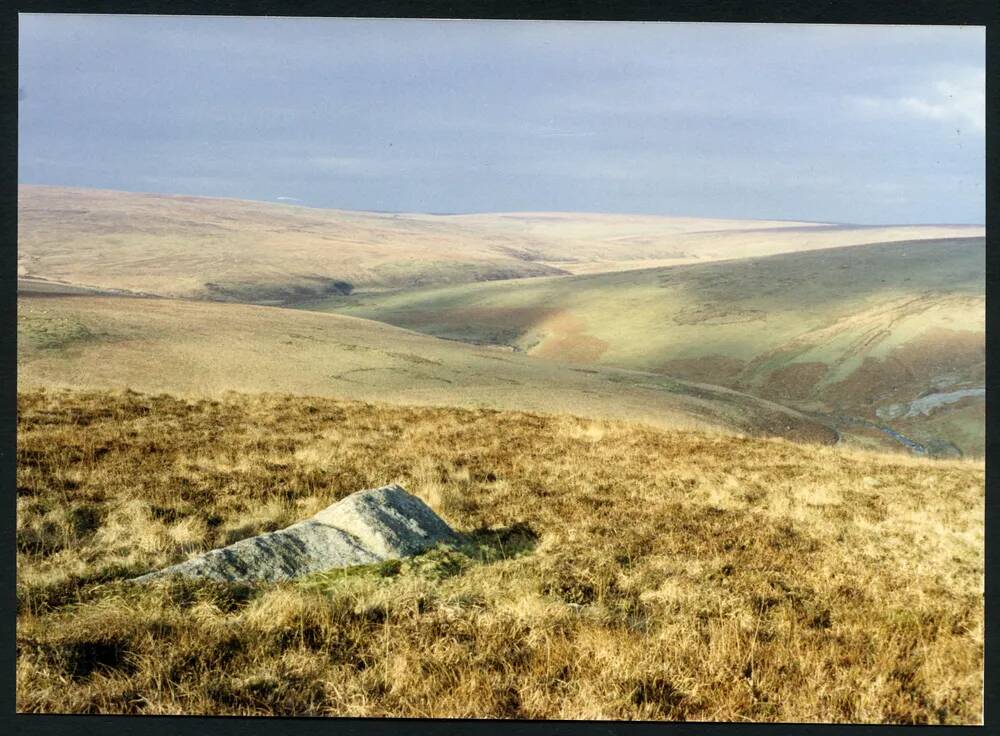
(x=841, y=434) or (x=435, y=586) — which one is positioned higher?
(x=435, y=586)

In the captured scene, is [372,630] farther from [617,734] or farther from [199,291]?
[199,291]

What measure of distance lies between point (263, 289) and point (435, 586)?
98716mm

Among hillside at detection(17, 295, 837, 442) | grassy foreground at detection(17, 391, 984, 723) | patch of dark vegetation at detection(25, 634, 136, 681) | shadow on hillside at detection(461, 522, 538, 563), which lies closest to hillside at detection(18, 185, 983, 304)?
hillside at detection(17, 295, 837, 442)

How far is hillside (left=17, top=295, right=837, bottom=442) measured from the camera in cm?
2588

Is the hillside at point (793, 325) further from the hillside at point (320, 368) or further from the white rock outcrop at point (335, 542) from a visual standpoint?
the white rock outcrop at point (335, 542)

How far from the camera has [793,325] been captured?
58.1 metres

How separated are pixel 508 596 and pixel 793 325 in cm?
5643

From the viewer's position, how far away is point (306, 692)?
489 centimetres

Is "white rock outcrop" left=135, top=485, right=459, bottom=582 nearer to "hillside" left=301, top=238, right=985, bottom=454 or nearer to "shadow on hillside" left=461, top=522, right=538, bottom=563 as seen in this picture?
"shadow on hillside" left=461, top=522, right=538, bottom=563

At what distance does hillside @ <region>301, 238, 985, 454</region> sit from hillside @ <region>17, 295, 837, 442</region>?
9973 mm

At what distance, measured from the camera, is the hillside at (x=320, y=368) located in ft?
84.9

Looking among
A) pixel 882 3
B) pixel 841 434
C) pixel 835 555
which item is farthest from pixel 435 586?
pixel 841 434

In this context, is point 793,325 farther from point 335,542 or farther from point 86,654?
point 86,654

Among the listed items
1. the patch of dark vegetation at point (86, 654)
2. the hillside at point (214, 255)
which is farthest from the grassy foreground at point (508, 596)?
the hillside at point (214, 255)
